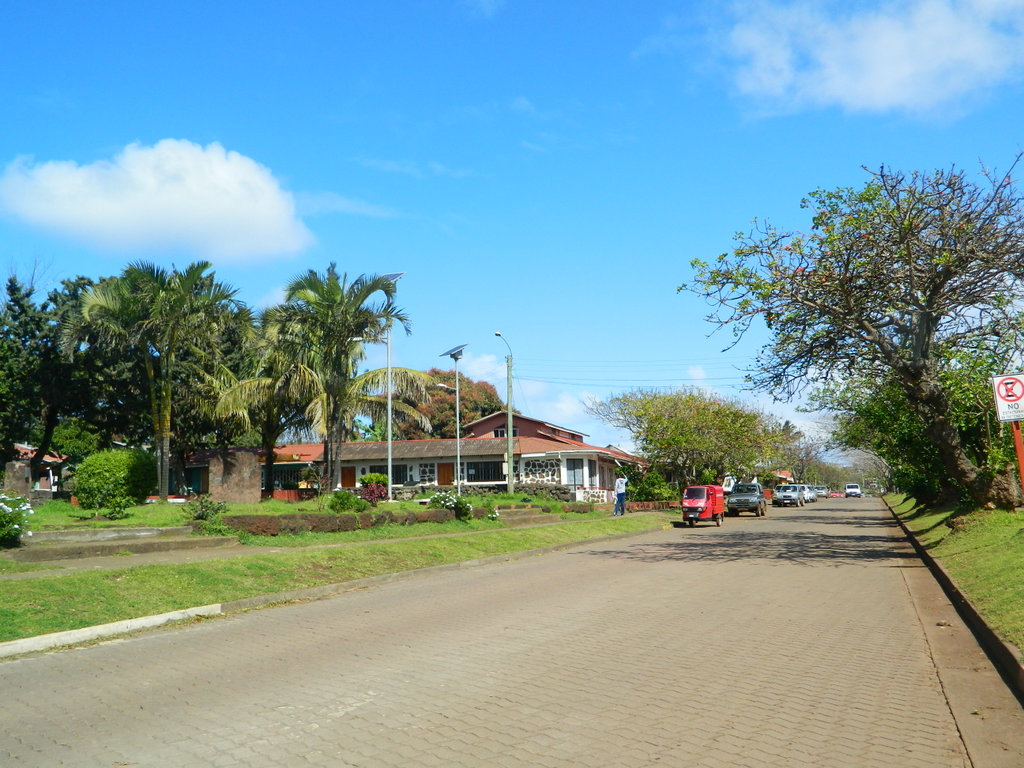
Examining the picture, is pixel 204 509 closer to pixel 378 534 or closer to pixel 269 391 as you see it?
pixel 378 534

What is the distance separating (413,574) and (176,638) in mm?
6664

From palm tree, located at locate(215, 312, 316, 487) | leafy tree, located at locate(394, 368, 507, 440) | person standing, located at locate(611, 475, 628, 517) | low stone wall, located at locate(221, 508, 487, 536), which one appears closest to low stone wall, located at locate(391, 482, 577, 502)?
person standing, located at locate(611, 475, 628, 517)

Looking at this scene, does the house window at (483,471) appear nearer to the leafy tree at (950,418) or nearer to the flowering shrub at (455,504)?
the leafy tree at (950,418)

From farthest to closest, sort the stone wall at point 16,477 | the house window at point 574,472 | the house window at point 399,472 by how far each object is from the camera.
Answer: the house window at point 399,472, the house window at point 574,472, the stone wall at point 16,477

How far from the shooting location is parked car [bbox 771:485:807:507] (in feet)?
215

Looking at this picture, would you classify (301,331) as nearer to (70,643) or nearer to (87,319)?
(87,319)

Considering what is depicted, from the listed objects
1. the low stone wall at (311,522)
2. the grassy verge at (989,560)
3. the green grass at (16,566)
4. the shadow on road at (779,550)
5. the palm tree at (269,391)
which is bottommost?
the shadow on road at (779,550)

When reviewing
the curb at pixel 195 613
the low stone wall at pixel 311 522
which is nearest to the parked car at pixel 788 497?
the low stone wall at pixel 311 522

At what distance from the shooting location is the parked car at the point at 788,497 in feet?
215

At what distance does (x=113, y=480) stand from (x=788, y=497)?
52.1 metres

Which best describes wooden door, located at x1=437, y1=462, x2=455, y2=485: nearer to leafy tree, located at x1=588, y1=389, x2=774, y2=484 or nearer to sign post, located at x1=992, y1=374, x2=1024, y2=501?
leafy tree, located at x1=588, y1=389, x2=774, y2=484

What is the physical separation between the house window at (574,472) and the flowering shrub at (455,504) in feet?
71.8

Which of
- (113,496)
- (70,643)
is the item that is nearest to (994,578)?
(70,643)

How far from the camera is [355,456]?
48438 millimetres
